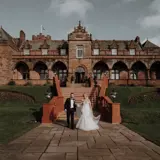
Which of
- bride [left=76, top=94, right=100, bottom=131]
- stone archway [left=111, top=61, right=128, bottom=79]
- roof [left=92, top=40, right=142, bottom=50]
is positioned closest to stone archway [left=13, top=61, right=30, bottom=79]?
roof [left=92, top=40, right=142, bottom=50]

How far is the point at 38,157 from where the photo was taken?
6.80 m

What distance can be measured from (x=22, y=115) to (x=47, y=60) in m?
23.0

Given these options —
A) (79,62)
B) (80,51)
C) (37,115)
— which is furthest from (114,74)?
(37,115)

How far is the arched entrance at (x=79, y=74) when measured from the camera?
40062mm

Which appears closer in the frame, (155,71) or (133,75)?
(133,75)

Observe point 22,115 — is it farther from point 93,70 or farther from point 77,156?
point 93,70

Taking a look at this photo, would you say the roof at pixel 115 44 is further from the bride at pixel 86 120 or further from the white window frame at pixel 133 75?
the bride at pixel 86 120

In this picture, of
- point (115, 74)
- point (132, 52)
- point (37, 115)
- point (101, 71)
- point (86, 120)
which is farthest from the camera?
point (132, 52)

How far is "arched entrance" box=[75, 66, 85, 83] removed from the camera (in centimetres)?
4006

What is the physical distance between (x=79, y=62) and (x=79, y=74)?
240 cm

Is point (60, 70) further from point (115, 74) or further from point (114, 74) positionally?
point (115, 74)

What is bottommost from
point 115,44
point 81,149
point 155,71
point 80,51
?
point 81,149

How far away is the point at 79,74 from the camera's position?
40.9m

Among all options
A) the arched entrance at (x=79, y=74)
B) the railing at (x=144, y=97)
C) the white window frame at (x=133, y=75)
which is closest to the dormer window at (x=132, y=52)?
the white window frame at (x=133, y=75)
